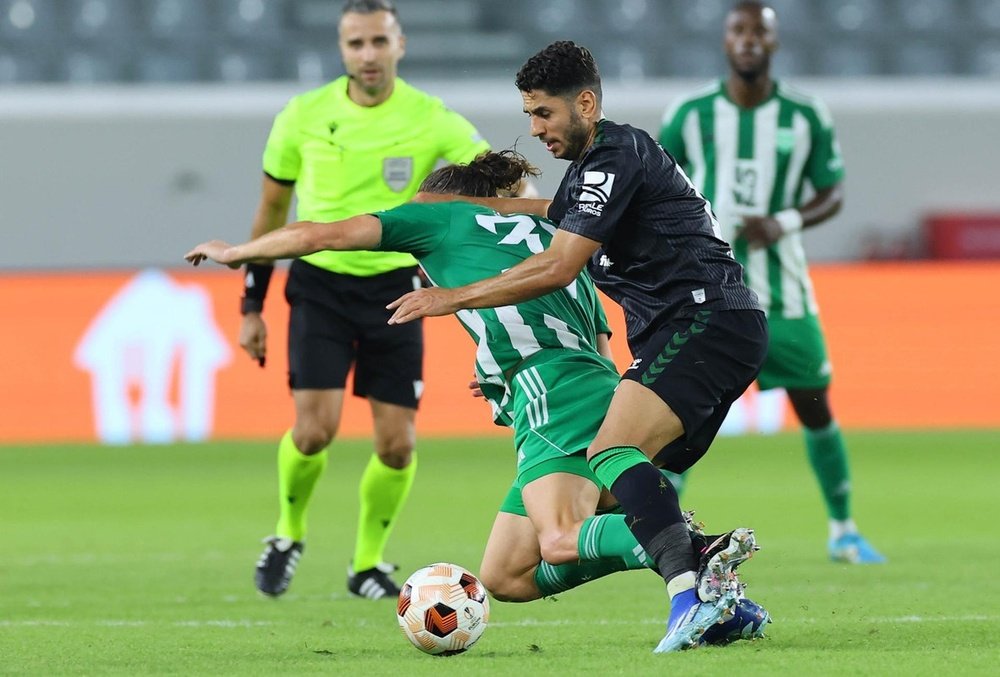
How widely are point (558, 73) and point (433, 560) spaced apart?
10.8ft

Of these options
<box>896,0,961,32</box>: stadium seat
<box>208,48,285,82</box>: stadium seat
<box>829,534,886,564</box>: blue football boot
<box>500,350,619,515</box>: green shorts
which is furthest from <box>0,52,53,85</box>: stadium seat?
<box>500,350,619,515</box>: green shorts

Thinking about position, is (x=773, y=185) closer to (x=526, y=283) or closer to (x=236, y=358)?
(x=526, y=283)

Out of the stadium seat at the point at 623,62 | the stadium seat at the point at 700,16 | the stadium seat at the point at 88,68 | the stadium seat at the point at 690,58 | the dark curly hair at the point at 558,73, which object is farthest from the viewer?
the stadium seat at the point at 700,16

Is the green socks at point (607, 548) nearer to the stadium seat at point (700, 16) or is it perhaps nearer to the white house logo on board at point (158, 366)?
the white house logo on board at point (158, 366)

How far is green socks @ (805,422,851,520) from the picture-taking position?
303 inches

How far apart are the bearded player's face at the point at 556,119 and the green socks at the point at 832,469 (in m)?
3.27

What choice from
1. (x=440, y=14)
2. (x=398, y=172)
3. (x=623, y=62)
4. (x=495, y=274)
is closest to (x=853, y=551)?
(x=398, y=172)

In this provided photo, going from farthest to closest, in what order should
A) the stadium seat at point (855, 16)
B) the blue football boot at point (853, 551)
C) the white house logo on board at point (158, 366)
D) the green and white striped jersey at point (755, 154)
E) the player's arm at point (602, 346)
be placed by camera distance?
the stadium seat at point (855, 16) → the white house logo on board at point (158, 366) → the green and white striped jersey at point (755, 154) → the blue football boot at point (853, 551) → the player's arm at point (602, 346)

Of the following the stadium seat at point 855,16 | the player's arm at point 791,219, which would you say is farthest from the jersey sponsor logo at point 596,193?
the stadium seat at point 855,16

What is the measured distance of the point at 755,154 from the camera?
7984mm

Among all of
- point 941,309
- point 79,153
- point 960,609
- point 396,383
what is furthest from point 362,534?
point 79,153

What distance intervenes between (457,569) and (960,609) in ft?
5.57

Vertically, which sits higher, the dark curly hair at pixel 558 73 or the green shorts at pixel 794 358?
the dark curly hair at pixel 558 73

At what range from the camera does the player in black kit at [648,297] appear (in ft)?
15.0
